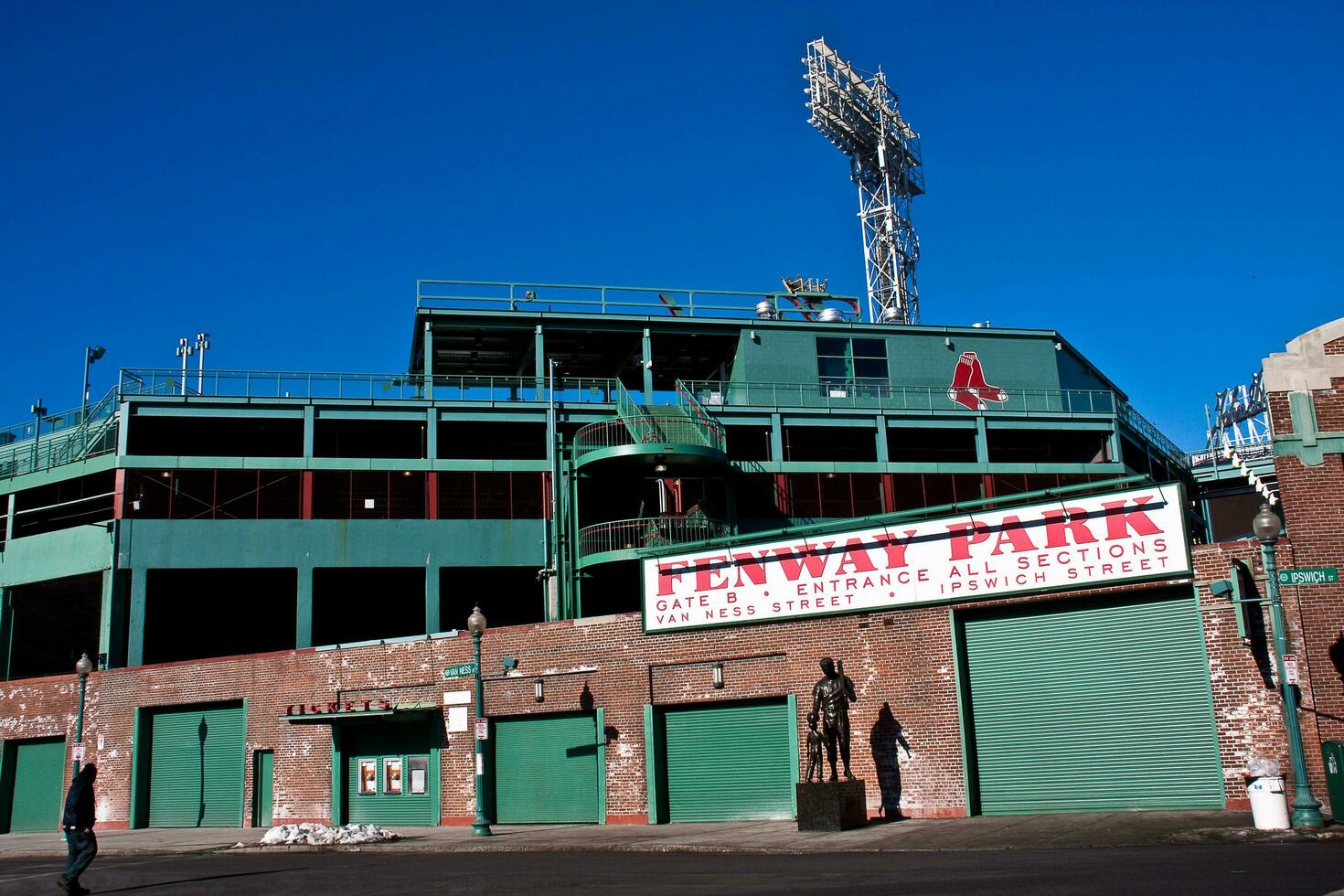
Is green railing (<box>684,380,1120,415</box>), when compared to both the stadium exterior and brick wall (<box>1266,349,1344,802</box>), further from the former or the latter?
brick wall (<box>1266,349,1344,802</box>)

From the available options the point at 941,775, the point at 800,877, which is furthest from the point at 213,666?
the point at 800,877

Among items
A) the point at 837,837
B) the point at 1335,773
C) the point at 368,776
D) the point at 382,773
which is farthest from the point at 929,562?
the point at 368,776

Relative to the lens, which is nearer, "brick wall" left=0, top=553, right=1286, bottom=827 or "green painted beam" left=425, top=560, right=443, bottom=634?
"brick wall" left=0, top=553, right=1286, bottom=827

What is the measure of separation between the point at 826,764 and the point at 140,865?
38.9 feet

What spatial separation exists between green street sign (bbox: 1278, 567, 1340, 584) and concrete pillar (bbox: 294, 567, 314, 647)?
90.6ft

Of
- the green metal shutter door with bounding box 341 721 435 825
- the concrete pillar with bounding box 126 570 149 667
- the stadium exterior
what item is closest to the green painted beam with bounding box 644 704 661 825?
the stadium exterior

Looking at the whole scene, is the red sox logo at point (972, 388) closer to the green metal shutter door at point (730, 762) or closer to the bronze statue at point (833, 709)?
the green metal shutter door at point (730, 762)

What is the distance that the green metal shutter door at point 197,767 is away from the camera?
102ft

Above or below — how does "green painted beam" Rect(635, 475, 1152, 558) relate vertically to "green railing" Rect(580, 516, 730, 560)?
below

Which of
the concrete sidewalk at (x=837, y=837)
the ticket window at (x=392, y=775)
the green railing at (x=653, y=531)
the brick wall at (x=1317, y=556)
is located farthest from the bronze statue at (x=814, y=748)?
the green railing at (x=653, y=531)

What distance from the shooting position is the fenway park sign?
19.8 m

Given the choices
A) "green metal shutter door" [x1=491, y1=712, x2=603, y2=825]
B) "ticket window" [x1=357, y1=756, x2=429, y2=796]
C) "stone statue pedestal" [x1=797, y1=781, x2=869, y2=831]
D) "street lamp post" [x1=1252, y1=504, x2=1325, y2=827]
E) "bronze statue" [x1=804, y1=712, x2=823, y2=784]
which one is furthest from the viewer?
"ticket window" [x1=357, y1=756, x2=429, y2=796]

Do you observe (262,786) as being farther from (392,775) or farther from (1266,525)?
(1266,525)

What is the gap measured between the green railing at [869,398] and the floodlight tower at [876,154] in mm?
12776
